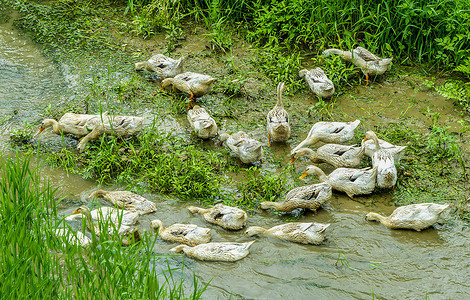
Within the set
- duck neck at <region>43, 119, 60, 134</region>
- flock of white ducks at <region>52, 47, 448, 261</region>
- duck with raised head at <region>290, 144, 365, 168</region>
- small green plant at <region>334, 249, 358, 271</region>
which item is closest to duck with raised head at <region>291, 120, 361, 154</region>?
flock of white ducks at <region>52, 47, 448, 261</region>

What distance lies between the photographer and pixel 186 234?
18.7 ft

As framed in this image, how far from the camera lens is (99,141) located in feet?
24.3

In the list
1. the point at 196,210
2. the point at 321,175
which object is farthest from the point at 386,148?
the point at 196,210

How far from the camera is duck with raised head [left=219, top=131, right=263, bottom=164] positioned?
6.84 m

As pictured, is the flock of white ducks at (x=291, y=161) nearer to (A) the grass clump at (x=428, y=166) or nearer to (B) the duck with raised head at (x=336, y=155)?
(B) the duck with raised head at (x=336, y=155)

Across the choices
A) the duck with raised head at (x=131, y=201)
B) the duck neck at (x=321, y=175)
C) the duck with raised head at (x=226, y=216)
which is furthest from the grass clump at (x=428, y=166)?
the duck with raised head at (x=131, y=201)

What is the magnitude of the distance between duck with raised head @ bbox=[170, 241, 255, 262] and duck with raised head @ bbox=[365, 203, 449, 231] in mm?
1712

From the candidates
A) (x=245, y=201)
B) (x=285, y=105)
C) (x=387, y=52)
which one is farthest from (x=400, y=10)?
(x=245, y=201)

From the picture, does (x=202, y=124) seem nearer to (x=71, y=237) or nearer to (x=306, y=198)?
(x=306, y=198)

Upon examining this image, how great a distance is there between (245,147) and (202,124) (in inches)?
31.7

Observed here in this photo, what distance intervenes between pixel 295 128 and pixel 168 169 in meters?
2.19

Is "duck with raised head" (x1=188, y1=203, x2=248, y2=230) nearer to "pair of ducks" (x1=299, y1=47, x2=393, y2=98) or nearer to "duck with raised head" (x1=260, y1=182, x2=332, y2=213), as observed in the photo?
"duck with raised head" (x1=260, y1=182, x2=332, y2=213)

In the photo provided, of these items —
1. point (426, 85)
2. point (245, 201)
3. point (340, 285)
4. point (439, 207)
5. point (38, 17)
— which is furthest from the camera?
point (38, 17)

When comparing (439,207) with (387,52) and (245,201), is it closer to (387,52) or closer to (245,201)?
(245,201)
